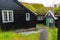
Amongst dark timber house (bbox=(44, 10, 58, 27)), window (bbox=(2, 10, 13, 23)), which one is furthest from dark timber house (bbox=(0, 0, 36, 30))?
dark timber house (bbox=(44, 10, 58, 27))

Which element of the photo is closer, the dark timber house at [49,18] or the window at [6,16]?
the window at [6,16]

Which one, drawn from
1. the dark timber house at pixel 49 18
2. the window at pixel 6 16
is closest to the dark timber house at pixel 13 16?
the window at pixel 6 16

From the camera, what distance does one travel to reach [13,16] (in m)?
20.1

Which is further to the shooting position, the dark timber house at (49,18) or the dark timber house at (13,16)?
the dark timber house at (49,18)

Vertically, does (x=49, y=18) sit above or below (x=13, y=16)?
below

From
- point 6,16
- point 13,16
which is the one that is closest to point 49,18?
point 13,16

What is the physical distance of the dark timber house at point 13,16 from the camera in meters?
19.2

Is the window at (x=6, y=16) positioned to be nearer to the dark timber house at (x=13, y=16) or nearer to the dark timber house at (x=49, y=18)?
the dark timber house at (x=13, y=16)

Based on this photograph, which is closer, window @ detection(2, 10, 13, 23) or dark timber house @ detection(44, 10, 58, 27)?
window @ detection(2, 10, 13, 23)

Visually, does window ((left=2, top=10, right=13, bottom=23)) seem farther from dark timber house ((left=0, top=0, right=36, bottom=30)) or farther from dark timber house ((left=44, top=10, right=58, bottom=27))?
dark timber house ((left=44, top=10, right=58, bottom=27))

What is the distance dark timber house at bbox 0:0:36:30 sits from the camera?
19.2 m

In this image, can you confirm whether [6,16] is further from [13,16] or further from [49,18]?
[49,18]

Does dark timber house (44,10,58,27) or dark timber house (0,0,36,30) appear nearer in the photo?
dark timber house (0,0,36,30)

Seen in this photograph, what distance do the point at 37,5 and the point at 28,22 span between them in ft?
68.8
